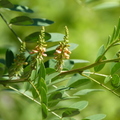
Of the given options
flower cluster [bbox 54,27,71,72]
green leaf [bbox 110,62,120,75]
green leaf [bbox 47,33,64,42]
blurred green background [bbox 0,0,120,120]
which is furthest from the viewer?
blurred green background [bbox 0,0,120,120]

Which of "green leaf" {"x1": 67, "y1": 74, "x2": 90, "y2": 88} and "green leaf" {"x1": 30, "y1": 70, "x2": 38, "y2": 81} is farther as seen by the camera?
"green leaf" {"x1": 67, "y1": 74, "x2": 90, "y2": 88}

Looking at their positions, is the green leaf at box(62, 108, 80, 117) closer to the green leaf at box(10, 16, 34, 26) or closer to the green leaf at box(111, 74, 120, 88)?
the green leaf at box(111, 74, 120, 88)

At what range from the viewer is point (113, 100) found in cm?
220

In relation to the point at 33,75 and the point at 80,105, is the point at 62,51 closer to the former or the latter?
the point at 33,75

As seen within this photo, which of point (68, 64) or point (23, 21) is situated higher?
point (23, 21)

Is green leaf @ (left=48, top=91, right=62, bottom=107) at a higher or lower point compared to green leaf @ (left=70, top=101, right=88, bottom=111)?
higher

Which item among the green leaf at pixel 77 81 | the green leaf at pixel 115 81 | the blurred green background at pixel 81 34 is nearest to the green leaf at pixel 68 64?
the green leaf at pixel 77 81

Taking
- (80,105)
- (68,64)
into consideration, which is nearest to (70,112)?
(80,105)

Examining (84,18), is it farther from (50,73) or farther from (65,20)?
(50,73)

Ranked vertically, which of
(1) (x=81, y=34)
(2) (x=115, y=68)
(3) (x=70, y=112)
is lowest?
(3) (x=70, y=112)

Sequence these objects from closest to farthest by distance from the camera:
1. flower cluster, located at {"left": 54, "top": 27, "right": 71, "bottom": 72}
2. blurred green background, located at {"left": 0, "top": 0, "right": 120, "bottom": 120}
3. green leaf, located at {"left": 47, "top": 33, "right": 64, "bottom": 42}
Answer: flower cluster, located at {"left": 54, "top": 27, "right": 71, "bottom": 72} < green leaf, located at {"left": 47, "top": 33, "right": 64, "bottom": 42} < blurred green background, located at {"left": 0, "top": 0, "right": 120, "bottom": 120}

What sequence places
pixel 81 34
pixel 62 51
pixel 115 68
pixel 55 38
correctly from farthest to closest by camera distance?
1. pixel 81 34
2. pixel 55 38
3. pixel 115 68
4. pixel 62 51

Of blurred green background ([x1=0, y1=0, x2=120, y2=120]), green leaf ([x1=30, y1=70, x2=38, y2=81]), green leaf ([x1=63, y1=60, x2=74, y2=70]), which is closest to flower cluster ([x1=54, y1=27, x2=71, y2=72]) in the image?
green leaf ([x1=30, y1=70, x2=38, y2=81])

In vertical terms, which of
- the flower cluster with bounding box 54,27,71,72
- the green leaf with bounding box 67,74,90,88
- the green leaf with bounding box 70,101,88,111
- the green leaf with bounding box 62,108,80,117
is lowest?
the green leaf with bounding box 62,108,80,117
